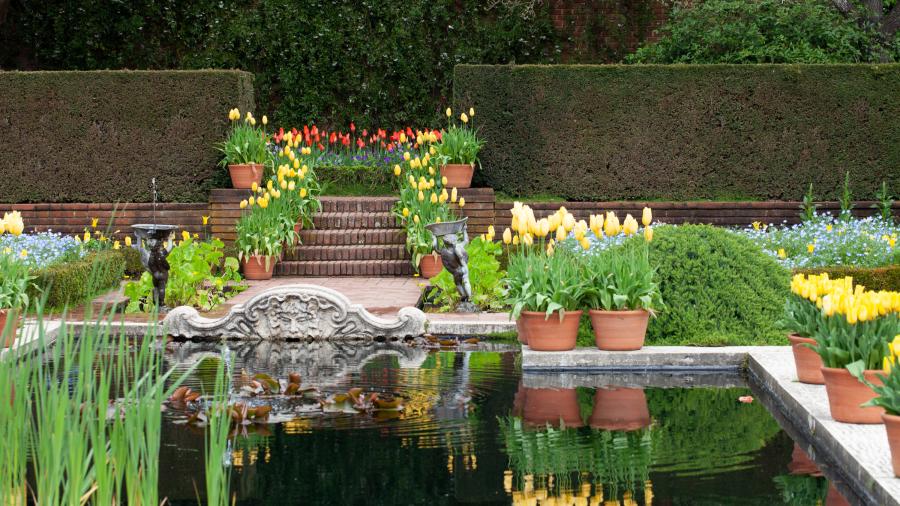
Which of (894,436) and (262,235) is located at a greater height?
(262,235)

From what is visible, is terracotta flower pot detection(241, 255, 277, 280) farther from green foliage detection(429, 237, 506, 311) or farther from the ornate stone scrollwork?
the ornate stone scrollwork

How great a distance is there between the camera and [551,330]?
8.16 metres

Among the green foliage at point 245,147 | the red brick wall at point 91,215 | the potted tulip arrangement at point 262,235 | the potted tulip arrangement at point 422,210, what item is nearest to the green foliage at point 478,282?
the potted tulip arrangement at point 422,210

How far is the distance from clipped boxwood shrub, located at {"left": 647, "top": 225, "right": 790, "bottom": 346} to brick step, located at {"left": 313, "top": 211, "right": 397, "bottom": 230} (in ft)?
19.4

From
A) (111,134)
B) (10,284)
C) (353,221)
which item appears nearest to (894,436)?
(10,284)

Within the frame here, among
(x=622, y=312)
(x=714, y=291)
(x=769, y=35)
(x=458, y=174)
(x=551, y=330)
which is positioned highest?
(x=769, y=35)

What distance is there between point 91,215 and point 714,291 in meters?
8.61

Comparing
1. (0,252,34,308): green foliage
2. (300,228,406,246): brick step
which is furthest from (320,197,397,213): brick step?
(0,252,34,308): green foliage

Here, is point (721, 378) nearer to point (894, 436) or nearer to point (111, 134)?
point (894, 436)

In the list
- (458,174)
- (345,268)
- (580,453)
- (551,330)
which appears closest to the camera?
(580,453)

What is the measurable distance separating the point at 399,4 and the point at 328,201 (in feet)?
21.4

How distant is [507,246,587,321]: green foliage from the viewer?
8.10 m

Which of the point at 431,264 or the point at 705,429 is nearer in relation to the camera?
the point at 705,429

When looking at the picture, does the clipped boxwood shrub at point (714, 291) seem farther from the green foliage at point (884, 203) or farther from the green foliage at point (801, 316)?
the green foliage at point (884, 203)
